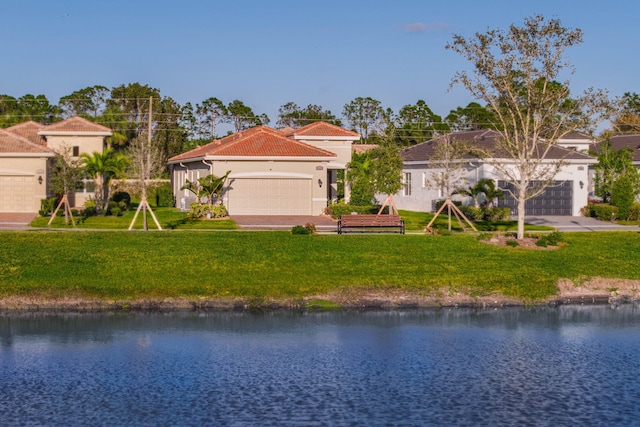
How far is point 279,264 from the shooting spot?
37.3m

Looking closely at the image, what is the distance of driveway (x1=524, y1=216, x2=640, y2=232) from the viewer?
49.3 m

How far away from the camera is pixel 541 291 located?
117 feet

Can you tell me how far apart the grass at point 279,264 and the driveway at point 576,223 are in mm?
6401

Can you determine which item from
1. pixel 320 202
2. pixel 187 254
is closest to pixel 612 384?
pixel 187 254

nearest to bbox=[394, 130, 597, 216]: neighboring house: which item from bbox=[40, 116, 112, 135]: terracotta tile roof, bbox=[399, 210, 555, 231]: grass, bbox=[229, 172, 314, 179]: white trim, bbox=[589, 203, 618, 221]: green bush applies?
bbox=[589, 203, 618, 221]: green bush

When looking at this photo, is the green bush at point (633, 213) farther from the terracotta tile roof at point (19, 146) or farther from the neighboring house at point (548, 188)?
the terracotta tile roof at point (19, 146)

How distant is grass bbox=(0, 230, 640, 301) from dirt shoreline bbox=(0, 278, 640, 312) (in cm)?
30

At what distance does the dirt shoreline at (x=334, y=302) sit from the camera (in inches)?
1309

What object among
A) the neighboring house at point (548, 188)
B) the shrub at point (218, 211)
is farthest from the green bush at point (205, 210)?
the neighboring house at point (548, 188)

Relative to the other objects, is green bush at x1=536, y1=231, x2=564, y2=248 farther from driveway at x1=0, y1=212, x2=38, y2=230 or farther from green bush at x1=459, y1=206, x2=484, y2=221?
driveway at x1=0, y1=212, x2=38, y2=230

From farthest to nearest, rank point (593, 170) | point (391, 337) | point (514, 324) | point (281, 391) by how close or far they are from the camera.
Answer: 1. point (593, 170)
2. point (514, 324)
3. point (391, 337)
4. point (281, 391)

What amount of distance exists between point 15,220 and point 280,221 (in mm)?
14343

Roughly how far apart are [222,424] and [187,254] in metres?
18.6

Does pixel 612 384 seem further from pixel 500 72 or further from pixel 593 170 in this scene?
pixel 593 170
